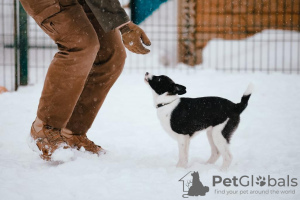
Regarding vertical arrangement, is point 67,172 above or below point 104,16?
below

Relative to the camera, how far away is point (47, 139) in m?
2.86

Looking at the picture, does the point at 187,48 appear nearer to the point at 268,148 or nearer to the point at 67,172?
the point at 268,148

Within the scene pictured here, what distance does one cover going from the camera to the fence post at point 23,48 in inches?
254

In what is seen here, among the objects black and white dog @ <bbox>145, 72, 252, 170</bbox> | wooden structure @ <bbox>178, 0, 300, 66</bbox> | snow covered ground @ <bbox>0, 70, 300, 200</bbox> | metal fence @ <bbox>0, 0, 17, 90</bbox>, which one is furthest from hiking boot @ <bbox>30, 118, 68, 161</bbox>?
wooden structure @ <bbox>178, 0, 300, 66</bbox>

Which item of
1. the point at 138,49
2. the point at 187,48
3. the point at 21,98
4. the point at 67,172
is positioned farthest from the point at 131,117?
the point at 187,48

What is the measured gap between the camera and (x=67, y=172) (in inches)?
104

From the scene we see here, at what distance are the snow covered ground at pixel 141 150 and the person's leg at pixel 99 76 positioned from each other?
0.34m

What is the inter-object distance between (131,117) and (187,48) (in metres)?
5.81

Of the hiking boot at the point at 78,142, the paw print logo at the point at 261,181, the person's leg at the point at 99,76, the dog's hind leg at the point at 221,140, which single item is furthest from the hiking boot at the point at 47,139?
the paw print logo at the point at 261,181

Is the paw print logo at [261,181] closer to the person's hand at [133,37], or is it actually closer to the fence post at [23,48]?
the person's hand at [133,37]

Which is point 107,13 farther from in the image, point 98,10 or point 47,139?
point 47,139

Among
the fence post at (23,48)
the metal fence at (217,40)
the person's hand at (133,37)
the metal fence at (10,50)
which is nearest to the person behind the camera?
the person's hand at (133,37)

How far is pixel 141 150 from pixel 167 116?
1.96 feet

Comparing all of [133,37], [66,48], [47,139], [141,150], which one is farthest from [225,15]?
[47,139]
